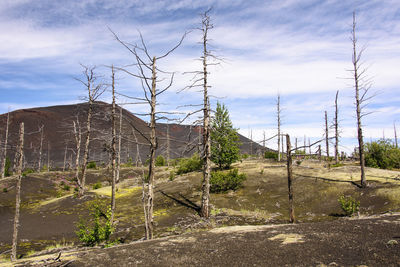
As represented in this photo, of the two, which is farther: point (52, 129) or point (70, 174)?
point (52, 129)

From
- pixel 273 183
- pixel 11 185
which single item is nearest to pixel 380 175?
pixel 273 183

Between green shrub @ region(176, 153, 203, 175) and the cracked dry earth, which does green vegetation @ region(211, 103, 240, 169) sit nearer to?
green shrub @ region(176, 153, 203, 175)

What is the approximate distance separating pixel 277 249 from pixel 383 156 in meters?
37.8

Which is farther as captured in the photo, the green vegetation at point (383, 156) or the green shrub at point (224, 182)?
the green vegetation at point (383, 156)

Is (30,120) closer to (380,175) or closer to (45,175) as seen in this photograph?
(45,175)

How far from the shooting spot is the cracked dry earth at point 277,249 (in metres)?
7.48

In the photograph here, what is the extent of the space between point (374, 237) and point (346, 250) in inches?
60.1

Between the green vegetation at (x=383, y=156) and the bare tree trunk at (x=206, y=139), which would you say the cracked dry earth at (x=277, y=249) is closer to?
the bare tree trunk at (x=206, y=139)

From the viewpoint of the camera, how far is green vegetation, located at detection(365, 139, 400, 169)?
37741 mm

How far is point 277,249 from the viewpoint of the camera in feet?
28.4

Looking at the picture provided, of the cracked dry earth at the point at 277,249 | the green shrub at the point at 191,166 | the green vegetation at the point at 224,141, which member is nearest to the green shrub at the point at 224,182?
the green vegetation at the point at 224,141

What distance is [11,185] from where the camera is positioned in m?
38.6

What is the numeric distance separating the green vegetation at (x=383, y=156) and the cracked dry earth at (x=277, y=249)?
32.7 m

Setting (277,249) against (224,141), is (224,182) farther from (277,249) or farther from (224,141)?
(277,249)
